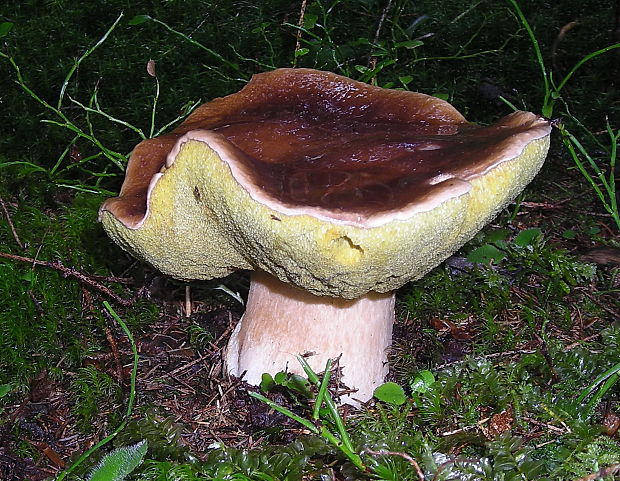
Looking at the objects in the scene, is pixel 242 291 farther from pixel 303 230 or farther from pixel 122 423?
pixel 303 230

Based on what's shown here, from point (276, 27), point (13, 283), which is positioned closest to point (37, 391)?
point (13, 283)

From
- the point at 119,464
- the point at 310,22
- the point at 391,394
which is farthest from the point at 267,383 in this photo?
the point at 310,22

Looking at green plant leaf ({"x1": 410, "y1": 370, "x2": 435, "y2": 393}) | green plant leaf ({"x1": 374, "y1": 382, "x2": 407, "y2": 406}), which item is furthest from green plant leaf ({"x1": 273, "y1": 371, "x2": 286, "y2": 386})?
green plant leaf ({"x1": 410, "y1": 370, "x2": 435, "y2": 393})

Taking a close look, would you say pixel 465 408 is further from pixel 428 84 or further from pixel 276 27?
pixel 276 27

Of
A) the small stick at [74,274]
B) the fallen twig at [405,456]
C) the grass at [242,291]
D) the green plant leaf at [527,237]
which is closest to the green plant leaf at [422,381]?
the grass at [242,291]

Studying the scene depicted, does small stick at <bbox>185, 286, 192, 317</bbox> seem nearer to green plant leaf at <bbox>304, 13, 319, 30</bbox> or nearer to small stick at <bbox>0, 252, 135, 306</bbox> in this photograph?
small stick at <bbox>0, 252, 135, 306</bbox>

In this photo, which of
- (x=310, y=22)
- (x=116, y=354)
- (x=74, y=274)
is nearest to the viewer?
(x=116, y=354)

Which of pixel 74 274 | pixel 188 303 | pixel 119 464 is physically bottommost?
pixel 188 303
